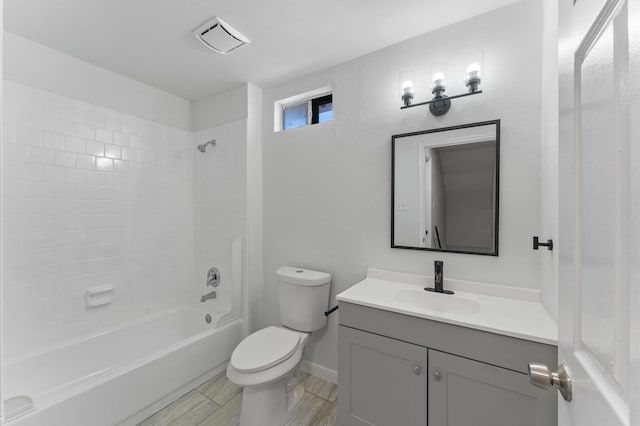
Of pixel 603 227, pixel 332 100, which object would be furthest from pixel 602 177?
pixel 332 100

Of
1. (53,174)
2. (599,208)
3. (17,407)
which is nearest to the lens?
(599,208)

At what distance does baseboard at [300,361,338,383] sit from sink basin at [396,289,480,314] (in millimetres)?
912

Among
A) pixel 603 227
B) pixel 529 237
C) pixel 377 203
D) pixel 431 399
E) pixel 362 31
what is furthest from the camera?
pixel 377 203

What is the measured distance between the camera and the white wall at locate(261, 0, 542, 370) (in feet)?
4.71

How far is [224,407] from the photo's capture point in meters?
1.81

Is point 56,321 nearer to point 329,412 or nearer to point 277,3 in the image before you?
point 329,412

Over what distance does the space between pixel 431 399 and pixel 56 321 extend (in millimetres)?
2421

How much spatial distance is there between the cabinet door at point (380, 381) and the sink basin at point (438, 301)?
0.30 metres

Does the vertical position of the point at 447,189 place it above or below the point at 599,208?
above

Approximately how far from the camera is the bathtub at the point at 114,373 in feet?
4.75

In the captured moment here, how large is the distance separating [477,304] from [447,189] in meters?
0.67

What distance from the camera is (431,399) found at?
1256 millimetres

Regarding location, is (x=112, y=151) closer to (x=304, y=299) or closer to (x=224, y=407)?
(x=304, y=299)

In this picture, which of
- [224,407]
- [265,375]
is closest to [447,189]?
[265,375]
